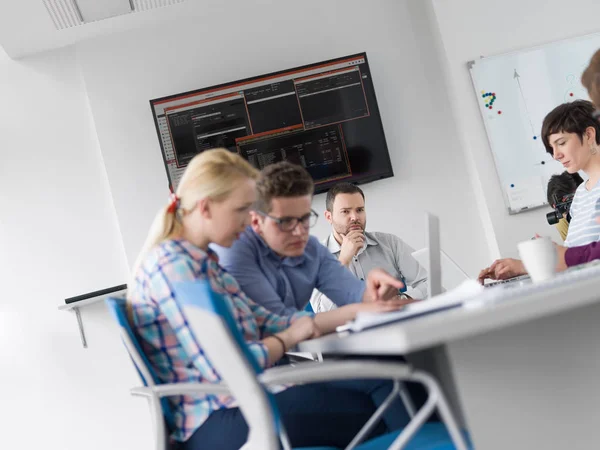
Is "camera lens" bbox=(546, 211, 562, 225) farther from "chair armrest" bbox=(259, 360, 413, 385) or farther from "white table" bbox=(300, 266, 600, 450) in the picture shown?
"chair armrest" bbox=(259, 360, 413, 385)

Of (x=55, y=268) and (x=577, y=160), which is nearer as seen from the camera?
(x=577, y=160)

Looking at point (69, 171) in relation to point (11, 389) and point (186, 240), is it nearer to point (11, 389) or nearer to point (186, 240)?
point (11, 389)

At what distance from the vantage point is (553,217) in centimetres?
333

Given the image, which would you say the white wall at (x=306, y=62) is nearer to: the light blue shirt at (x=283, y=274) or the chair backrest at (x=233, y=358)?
the light blue shirt at (x=283, y=274)

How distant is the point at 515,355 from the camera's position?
1.12 meters

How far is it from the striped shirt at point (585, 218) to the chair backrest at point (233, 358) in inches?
64.6

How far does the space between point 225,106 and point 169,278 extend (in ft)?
9.40

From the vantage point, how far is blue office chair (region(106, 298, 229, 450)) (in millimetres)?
1447

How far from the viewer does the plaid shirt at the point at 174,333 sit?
1.58 metres

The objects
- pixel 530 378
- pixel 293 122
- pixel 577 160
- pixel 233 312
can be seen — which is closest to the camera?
pixel 530 378

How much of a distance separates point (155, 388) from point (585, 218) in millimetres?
1693

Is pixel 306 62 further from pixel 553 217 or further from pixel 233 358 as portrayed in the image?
pixel 233 358

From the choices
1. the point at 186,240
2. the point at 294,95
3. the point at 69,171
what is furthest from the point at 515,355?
the point at 69,171

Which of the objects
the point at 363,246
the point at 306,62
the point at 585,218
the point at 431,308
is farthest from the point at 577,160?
the point at 306,62
